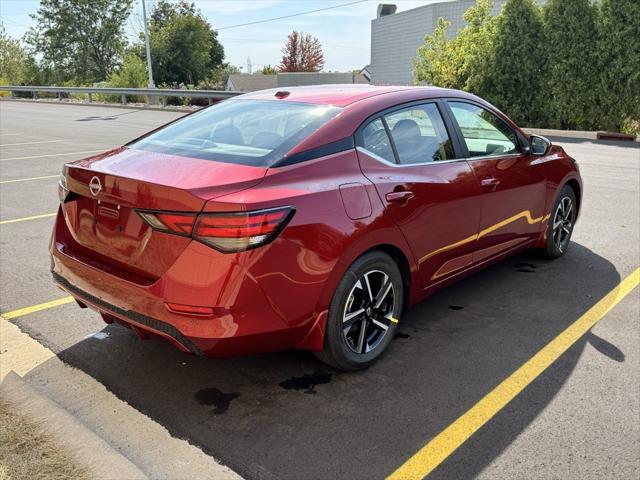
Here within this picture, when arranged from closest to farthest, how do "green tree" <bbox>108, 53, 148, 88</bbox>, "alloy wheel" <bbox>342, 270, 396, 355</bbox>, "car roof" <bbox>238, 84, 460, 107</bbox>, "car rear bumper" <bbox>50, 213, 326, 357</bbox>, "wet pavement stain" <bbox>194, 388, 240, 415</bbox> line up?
"car rear bumper" <bbox>50, 213, 326, 357</bbox> < "wet pavement stain" <bbox>194, 388, 240, 415</bbox> < "alloy wheel" <bbox>342, 270, 396, 355</bbox> < "car roof" <bbox>238, 84, 460, 107</bbox> < "green tree" <bbox>108, 53, 148, 88</bbox>

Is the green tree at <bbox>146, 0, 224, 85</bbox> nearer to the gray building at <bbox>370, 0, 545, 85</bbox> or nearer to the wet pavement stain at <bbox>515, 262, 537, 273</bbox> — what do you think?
the gray building at <bbox>370, 0, 545, 85</bbox>

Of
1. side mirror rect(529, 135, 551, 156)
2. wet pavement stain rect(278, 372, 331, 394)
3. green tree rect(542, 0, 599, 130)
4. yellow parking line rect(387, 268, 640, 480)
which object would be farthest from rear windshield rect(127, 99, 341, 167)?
green tree rect(542, 0, 599, 130)

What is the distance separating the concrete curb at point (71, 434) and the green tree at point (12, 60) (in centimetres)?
6771

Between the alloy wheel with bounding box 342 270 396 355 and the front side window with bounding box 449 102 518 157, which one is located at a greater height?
the front side window with bounding box 449 102 518 157

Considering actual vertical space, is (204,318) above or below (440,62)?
below

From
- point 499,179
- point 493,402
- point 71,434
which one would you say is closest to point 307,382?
point 493,402

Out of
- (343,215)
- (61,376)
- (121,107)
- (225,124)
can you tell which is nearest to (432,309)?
(343,215)

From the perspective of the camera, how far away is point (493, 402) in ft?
10.6

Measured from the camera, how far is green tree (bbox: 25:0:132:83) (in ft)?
240

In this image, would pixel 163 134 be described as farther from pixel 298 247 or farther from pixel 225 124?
pixel 298 247

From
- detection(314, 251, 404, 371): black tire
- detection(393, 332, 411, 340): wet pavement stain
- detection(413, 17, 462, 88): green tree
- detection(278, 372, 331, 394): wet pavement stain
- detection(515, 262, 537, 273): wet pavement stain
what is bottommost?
detection(278, 372, 331, 394): wet pavement stain

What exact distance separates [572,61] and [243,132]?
16142 mm

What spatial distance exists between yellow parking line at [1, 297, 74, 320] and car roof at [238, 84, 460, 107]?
2.01 m

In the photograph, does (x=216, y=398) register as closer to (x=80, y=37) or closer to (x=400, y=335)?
(x=400, y=335)
